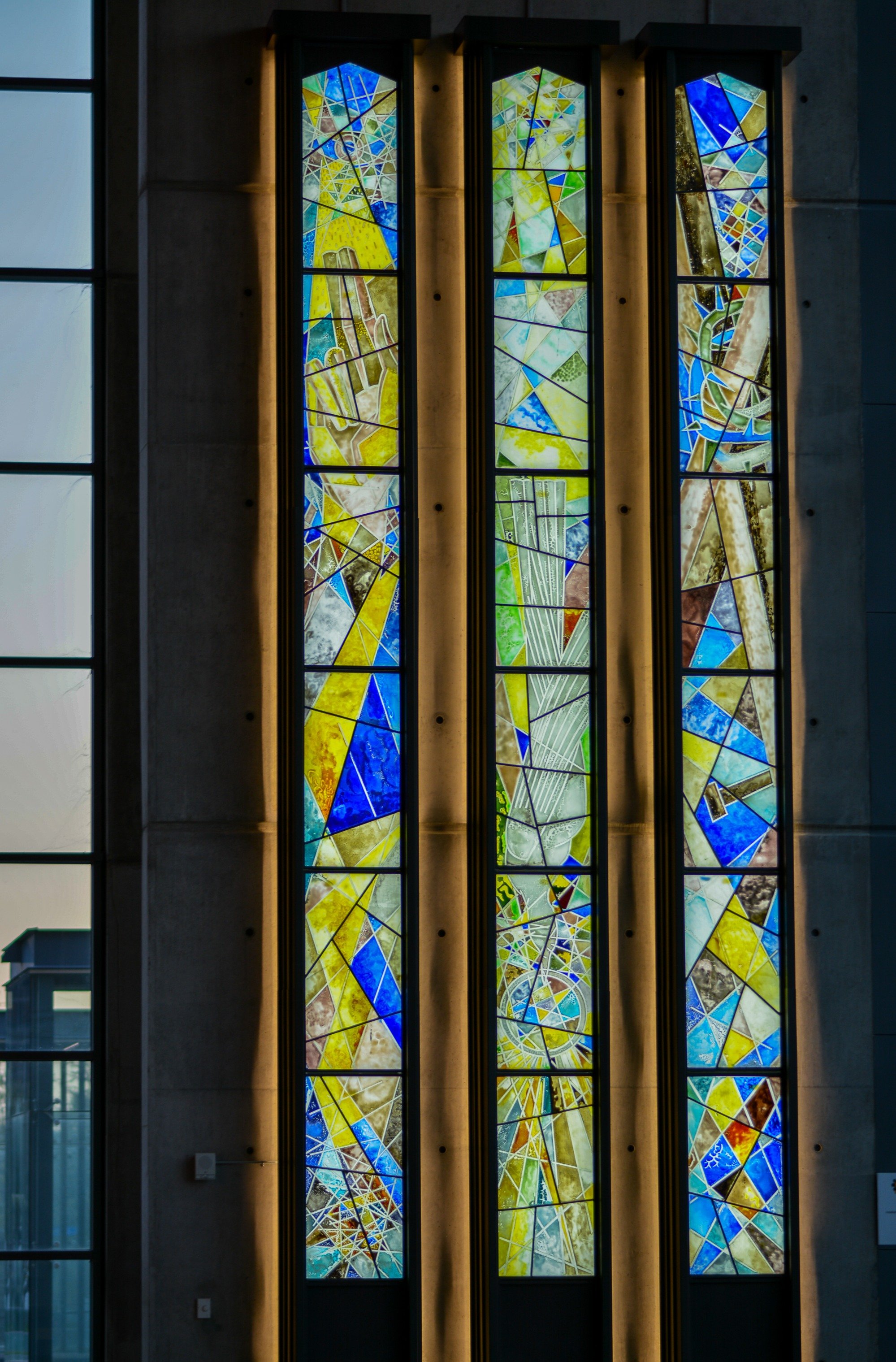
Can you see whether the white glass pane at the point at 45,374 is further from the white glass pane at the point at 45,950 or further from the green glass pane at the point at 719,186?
the green glass pane at the point at 719,186

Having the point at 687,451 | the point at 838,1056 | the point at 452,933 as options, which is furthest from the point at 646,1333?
the point at 687,451

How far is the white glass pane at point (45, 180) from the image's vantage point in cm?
887

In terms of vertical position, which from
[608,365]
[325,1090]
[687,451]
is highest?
[608,365]

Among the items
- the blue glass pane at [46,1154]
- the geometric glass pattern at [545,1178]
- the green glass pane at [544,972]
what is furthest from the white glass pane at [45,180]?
the geometric glass pattern at [545,1178]

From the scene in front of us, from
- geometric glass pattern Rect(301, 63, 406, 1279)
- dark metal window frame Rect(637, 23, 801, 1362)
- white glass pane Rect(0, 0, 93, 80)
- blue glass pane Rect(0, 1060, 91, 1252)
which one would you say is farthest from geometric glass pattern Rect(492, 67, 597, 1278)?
white glass pane Rect(0, 0, 93, 80)

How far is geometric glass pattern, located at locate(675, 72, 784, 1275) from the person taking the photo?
26.3 ft

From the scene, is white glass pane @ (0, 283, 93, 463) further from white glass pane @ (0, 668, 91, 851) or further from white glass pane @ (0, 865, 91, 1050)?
white glass pane @ (0, 865, 91, 1050)

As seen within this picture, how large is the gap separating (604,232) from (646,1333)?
6.43 m

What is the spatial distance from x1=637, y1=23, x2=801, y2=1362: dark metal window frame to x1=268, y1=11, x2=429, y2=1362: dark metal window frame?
4.69 feet

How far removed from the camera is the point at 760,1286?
795 cm

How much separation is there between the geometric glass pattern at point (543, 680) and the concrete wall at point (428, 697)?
9.8 inches

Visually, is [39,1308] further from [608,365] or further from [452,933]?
[608,365]

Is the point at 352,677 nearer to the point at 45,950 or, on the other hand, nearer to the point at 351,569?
the point at 351,569

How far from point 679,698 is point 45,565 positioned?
3.99 meters
